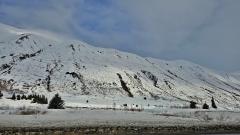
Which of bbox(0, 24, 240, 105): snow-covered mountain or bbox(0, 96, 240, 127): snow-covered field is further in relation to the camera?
bbox(0, 24, 240, 105): snow-covered mountain

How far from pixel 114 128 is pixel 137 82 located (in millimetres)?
130033

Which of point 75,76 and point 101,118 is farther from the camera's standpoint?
point 75,76

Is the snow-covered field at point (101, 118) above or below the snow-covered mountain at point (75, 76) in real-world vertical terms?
below

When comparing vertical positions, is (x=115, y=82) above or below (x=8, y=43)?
below

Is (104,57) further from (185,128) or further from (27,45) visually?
(185,128)

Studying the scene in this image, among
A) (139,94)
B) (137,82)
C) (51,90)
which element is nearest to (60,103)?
(51,90)

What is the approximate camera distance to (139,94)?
418ft

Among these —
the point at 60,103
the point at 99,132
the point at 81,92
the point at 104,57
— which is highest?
the point at 104,57

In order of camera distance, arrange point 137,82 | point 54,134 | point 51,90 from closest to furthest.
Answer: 1. point 54,134
2. point 51,90
3. point 137,82

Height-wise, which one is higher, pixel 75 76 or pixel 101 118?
pixel 75 76

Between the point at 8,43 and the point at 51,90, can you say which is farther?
the point at 8,43

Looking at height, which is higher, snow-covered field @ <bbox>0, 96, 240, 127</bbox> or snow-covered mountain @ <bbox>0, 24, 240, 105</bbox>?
snow-covered mountain @ <bbox>0, 24, 240, 105</bbox>

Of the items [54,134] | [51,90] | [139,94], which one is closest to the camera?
[54,134]

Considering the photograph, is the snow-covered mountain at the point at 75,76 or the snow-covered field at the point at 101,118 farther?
the snow-covered mountain at the point at 75,76
